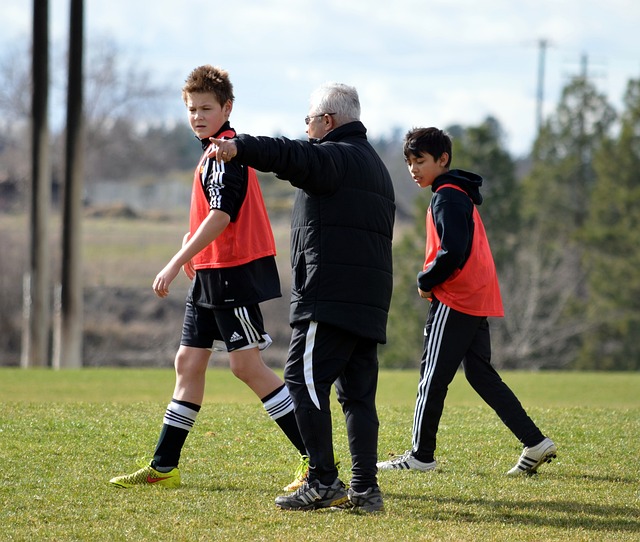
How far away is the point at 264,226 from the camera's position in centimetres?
571

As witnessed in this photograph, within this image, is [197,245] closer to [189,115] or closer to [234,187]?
[234,187]

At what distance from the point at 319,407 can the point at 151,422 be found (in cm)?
273

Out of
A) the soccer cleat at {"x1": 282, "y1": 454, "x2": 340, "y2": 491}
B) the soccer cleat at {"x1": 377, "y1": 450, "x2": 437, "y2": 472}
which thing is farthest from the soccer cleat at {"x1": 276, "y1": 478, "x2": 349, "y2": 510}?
the soccer cleat at {"x1": 377, "y1": 450, "x2": 437, "y2": 472}

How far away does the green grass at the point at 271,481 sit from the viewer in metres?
4.74

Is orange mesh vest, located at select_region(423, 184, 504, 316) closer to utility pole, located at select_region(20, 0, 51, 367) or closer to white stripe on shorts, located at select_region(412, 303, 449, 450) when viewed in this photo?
white stripe on shorts, located at select_region(412, 303, 449, 450)

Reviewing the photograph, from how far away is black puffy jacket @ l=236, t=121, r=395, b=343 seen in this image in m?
5.06

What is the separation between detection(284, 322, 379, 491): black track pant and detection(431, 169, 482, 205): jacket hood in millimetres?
1219

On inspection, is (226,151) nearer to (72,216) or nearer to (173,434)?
(173,434)

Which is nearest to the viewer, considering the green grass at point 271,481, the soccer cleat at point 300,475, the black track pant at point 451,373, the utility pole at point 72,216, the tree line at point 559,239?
the green grass at point 271,481

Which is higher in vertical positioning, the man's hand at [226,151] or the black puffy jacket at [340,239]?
the man's hand at [226,151]

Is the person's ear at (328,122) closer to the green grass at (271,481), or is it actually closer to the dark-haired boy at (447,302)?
the dark-haired boy at (447,302)

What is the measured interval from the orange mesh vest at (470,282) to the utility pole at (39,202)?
1352 cm

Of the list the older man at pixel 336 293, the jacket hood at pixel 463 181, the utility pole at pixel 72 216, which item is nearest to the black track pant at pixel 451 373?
the jacket hood at pixel 463 181

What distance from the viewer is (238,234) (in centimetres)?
560
